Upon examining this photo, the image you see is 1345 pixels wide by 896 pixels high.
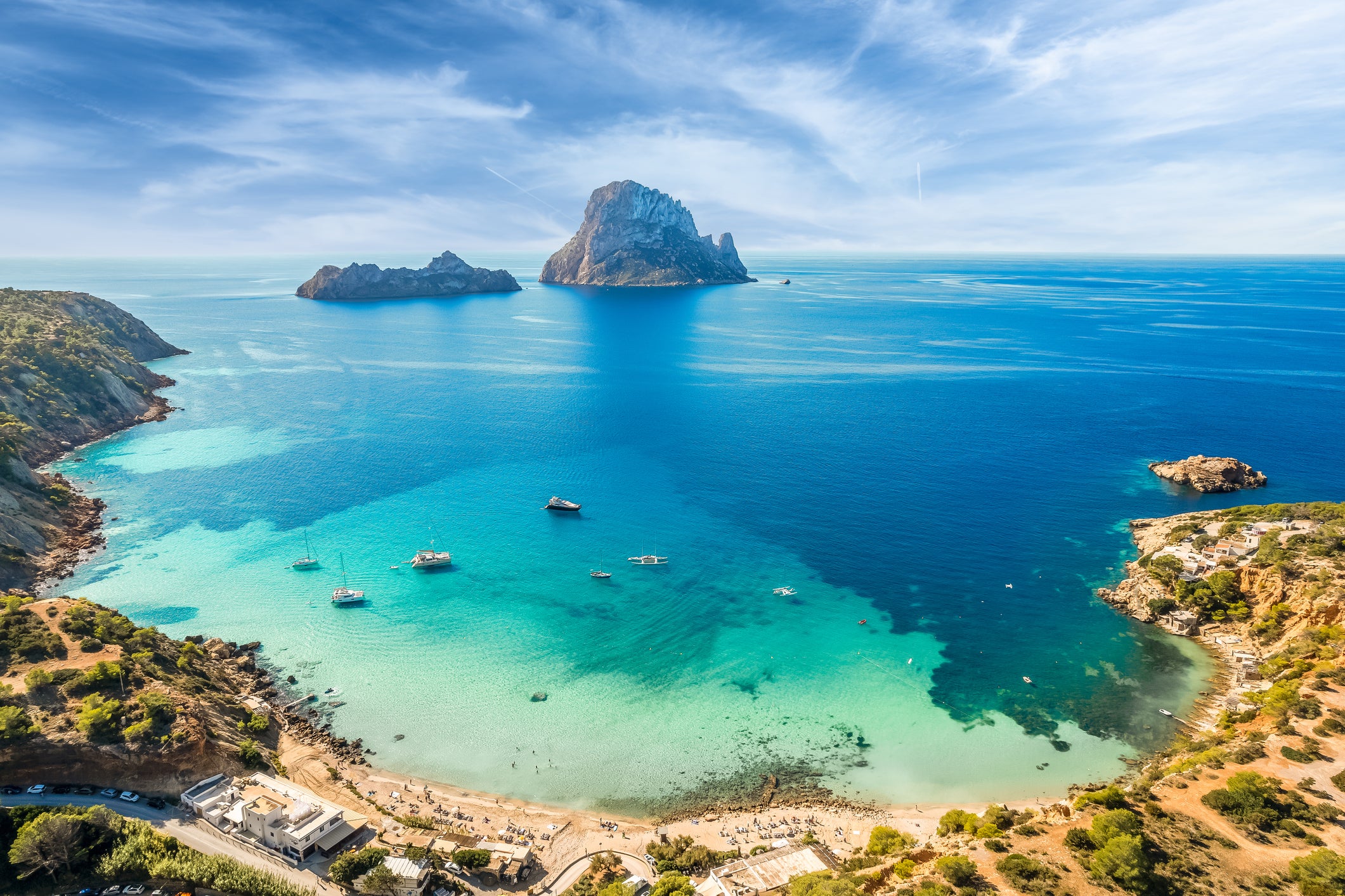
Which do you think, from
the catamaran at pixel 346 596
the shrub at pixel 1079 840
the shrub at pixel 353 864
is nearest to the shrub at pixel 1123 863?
the shrub at pixel 1079 840

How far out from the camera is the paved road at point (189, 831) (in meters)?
40.6

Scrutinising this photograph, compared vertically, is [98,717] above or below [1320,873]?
above

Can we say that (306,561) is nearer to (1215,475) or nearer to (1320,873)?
(1320,873)

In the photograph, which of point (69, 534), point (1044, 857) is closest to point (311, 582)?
point (69, 534)

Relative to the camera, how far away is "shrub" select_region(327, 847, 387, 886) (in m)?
39.7

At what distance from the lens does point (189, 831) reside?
4262 centimetres

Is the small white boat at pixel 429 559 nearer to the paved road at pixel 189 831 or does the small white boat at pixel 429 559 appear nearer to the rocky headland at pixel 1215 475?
the paved road at pixel 189 831

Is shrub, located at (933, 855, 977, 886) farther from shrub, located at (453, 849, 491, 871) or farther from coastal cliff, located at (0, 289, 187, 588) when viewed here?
coastal cliff, located at (0, 289, 187, 588)

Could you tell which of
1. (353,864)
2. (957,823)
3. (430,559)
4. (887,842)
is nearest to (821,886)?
(887,842)

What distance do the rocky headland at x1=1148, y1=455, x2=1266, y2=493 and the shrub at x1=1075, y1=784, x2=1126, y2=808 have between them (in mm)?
77857

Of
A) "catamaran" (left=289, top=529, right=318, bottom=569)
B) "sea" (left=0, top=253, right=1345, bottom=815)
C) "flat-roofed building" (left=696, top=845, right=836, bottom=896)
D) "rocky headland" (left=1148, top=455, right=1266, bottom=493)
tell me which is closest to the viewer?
"flat-roofed building" (left=696, top=845, right=836, bottom=896)

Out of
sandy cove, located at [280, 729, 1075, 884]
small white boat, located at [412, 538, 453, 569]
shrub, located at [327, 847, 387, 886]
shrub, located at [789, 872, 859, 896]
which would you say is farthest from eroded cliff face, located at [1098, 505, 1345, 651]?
small white boat, located at [412, 538, 453, 569]

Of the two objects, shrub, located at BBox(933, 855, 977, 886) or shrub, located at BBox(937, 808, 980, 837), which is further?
shrub, located at BBox(937, 808, 980, 837)

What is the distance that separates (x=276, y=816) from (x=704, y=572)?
50050 mm
